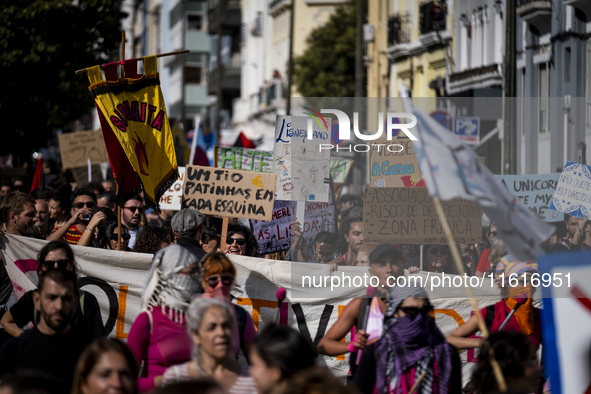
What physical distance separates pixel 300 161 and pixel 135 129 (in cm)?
274

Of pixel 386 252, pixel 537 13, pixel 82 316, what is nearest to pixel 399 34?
pixel 537 13

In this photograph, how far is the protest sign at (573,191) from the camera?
8844 mm

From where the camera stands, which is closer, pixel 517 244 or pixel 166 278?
pixel 517 244

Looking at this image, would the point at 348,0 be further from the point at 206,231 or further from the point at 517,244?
the point at 517,244

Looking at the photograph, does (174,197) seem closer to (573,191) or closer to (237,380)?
(573,191)

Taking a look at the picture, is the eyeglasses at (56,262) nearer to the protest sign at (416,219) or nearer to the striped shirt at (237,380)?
the striped shirt at (237,380)

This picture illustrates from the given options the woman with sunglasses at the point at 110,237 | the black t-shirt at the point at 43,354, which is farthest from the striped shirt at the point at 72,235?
the black t-shirt at the point at 43,354

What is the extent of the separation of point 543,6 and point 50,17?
9574 mm

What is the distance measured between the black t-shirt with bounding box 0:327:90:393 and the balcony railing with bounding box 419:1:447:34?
21.9 m

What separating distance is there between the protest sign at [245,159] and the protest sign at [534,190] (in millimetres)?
3943

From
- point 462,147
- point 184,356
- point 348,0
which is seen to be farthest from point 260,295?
point 348,0

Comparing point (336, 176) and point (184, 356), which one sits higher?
point (336, 176)

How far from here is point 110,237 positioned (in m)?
7.63

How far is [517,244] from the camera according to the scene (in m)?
3.86
